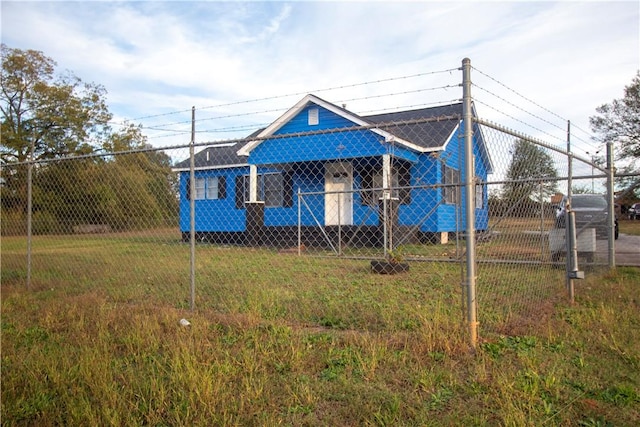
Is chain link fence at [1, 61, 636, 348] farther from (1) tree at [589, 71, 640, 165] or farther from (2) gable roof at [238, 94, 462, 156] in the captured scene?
(1) tree at [589, 71, 640, 165]

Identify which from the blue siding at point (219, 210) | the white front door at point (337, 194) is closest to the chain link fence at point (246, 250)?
the white front door at point (337, 194)

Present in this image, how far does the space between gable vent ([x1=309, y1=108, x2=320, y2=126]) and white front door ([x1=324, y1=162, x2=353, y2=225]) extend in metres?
1.45

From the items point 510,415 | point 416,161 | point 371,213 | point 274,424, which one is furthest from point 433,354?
point 416,161

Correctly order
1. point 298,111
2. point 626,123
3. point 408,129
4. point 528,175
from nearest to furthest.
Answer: point 528,175
point 408,129
point 298,111
point 626,123

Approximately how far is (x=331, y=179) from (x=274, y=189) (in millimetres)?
2269

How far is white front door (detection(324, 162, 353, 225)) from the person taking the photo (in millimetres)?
14401

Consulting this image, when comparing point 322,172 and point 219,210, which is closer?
point 322,172

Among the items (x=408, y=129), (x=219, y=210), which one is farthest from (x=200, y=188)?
(x=408, y=129)

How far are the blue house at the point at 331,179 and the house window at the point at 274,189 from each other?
0.03 meters

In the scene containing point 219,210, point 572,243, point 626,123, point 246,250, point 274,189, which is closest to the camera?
point 572,243

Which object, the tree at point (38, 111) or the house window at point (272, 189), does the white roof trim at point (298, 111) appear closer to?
the house window at point (272, 189)

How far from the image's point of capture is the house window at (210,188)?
56.4ft

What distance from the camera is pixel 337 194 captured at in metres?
14.3

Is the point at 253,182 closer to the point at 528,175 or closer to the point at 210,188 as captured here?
the point at 210,188
